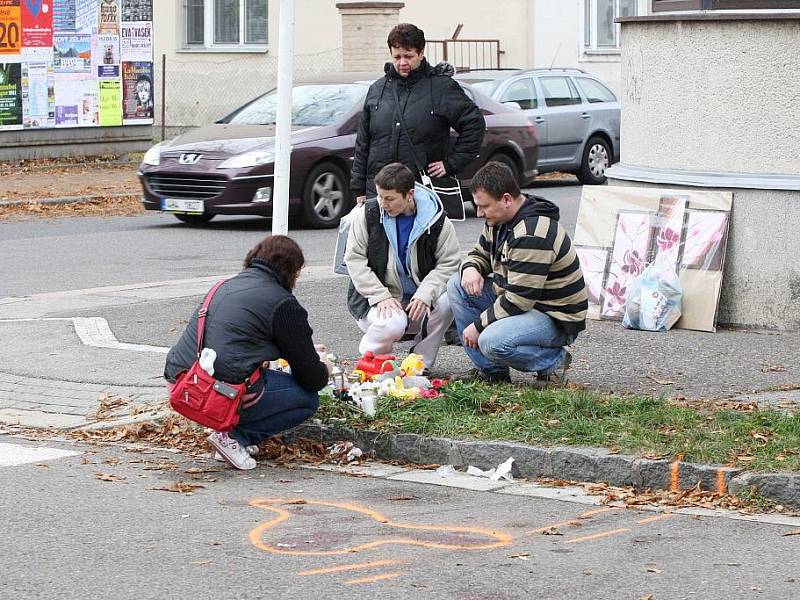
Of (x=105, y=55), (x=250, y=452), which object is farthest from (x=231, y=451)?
(x=105, y=55)

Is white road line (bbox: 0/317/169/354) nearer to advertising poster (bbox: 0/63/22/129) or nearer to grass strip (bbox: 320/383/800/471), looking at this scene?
grass strip (bbox: 320/383/800/471)

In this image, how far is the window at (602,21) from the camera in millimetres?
28281

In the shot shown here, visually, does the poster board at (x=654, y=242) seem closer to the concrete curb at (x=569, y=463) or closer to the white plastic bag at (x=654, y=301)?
the white plastic bag at (x=654, y=301)

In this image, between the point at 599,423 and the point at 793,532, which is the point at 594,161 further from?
the point at 793,532

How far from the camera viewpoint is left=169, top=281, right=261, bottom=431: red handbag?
262 inches

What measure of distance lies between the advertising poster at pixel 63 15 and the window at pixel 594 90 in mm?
7705

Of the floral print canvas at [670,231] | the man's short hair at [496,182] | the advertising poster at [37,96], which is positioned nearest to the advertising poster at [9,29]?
the advertising poster at [37,96]

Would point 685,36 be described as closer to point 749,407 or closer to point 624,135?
point 624,135

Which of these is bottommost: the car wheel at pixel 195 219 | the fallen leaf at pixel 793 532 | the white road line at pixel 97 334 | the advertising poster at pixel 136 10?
the fallen leaf at pixel 793 532

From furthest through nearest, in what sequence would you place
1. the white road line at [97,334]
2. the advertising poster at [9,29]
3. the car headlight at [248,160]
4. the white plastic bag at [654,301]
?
the advertising poster at [9,29], the car headlight at [248,160], the white plastic bag at [654,301], the white road line at [97,334]

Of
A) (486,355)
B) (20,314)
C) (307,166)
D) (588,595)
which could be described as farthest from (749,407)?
(307,166)

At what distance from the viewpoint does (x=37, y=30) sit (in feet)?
73.3

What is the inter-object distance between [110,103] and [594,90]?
764 cm

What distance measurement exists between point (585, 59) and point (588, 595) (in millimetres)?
24244
